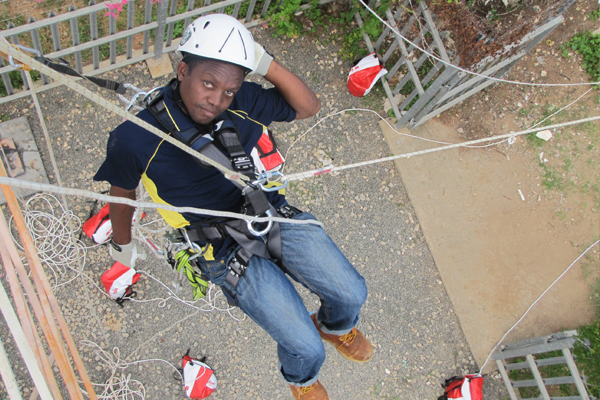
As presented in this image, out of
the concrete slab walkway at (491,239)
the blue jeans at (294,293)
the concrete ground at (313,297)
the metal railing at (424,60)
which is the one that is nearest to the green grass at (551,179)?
the concrete slab walkway at (491,239)

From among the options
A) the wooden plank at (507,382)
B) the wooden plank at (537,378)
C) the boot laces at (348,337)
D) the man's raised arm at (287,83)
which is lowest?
the wooden plank at (507,382)

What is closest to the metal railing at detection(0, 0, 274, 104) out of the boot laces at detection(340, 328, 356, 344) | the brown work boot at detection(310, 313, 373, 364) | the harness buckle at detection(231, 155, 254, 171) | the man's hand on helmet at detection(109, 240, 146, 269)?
the man's hand on helmet at detection(109, 240, 146, 269)

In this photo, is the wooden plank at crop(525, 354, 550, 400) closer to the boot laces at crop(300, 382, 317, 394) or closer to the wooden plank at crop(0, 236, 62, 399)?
the boot laces at crop(300, 382, 317, 394)

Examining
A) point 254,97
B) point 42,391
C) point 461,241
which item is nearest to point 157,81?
point 254,97

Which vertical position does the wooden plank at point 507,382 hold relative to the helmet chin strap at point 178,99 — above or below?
below

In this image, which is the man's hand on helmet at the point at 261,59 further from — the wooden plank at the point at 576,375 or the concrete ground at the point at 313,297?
the wooden plank at the point at 576,375

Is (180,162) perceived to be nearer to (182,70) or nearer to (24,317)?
(182,70)

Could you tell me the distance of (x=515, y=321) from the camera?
12.8ft

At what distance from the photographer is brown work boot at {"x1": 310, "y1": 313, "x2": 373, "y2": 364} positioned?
2934 mm

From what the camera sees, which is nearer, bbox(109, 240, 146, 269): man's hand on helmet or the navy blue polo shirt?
the navy blue polo shirt

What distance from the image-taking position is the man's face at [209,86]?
210 cm

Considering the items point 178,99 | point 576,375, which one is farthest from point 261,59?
point 576,375

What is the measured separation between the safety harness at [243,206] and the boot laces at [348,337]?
0.85 meters

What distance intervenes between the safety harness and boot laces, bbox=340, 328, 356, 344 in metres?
0.85
